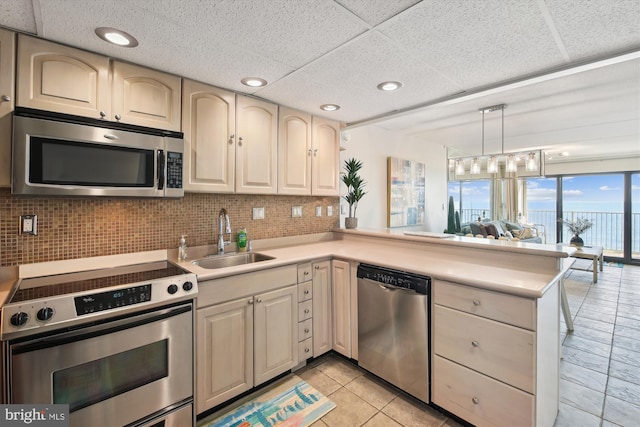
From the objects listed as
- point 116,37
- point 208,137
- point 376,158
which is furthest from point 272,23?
point 376,158

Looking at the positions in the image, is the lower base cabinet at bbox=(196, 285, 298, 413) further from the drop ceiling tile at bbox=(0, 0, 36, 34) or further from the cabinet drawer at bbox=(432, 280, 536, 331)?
the drop ceiling tile at bbox=(0, 0, 36, 34)

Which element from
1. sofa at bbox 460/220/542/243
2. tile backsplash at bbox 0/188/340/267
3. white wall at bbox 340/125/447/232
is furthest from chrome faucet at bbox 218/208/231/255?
sofa at bbox 460/220/542/243

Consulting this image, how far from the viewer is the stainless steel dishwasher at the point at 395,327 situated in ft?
5.79

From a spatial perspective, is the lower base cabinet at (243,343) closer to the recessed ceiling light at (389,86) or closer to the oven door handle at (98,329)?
the oven door handle at (98,329)

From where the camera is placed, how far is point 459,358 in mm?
1612

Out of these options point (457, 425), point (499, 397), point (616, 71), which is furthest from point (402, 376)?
point (616, 71)

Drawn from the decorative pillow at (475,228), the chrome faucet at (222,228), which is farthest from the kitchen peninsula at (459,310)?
the decorative pillow at (475,228)

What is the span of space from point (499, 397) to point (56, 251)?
2.63 metres

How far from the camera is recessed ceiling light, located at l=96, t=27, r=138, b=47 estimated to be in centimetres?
143

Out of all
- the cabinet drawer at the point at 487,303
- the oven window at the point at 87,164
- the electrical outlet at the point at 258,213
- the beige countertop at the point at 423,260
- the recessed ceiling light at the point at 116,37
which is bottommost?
the cabinet drawer at the point at 487,303

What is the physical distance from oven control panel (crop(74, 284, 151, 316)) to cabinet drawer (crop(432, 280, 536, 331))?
5.38 feet

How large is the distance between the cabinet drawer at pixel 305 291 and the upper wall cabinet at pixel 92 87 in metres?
1.44

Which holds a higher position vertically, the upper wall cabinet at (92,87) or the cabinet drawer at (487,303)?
the upper wall cabinet at (92,87)

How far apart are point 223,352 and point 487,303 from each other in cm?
158
